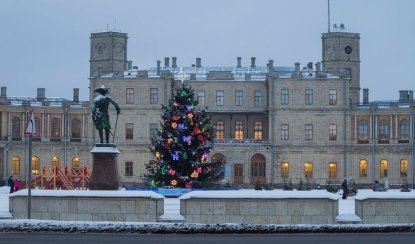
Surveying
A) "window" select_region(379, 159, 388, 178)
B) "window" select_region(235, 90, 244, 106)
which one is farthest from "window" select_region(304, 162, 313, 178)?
"window" select_region(235, 90, 244, 106)

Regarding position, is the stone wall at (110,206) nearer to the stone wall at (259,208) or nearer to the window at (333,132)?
the stone wall at (259,208)

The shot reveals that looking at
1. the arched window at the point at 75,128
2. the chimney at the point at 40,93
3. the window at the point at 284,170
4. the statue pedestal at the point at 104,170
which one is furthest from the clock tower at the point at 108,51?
the statue pedestal at the point at 104,170

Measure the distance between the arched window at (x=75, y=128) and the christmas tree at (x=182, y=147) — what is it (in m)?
30.2

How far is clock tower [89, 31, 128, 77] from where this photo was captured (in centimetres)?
7825

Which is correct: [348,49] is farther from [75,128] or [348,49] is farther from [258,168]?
[75,128]

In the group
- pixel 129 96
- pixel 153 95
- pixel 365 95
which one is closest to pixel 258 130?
pixel 153 95

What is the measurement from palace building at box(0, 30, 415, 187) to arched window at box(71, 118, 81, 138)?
0.25 ft

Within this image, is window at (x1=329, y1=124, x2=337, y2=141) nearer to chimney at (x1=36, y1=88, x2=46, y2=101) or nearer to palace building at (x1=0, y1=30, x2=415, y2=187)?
palace building at (x1=0, y1=30, x2=415, y2=187)

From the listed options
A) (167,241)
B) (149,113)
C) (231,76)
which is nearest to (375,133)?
(231,76)

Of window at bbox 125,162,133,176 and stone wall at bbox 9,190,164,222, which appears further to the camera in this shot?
window at bbox 125,162,133,176

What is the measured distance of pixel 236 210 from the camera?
923 inches

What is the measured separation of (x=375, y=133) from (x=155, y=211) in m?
46.1

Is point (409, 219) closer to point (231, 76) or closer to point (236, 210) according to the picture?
point (236, 210)

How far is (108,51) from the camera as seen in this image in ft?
257
